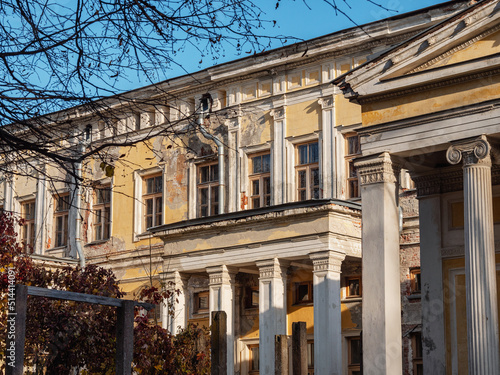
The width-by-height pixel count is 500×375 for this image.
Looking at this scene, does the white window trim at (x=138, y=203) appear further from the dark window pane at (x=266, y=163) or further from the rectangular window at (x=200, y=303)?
the dark window pane at (x=266, y=163)

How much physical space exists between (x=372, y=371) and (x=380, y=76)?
5.28 meters

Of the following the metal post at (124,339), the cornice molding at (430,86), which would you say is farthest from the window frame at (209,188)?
the metal post at (124,339)

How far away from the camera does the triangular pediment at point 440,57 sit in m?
15.1

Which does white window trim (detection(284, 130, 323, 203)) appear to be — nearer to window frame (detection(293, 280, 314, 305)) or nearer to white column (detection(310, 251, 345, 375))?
window frame (detection(293, 280, 314, 305))

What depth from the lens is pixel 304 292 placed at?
26.3m

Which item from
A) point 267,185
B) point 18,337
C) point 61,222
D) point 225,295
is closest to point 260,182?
point 267,185

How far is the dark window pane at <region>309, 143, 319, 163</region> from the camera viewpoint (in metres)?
26.8

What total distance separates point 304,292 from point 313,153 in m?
4.19

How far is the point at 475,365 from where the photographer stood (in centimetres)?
1418

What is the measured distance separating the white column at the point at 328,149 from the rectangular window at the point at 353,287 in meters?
2.50

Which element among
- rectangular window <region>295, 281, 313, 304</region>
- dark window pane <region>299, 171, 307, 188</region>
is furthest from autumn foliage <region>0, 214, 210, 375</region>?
dark window pane <region>299, 171, 307, 188</region>

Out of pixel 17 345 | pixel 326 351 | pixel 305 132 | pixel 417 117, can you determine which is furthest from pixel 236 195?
pixel 17 345

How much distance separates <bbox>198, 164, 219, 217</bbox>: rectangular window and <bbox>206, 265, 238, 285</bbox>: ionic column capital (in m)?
4.01

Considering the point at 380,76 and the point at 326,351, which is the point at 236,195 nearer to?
the point at 326,351
